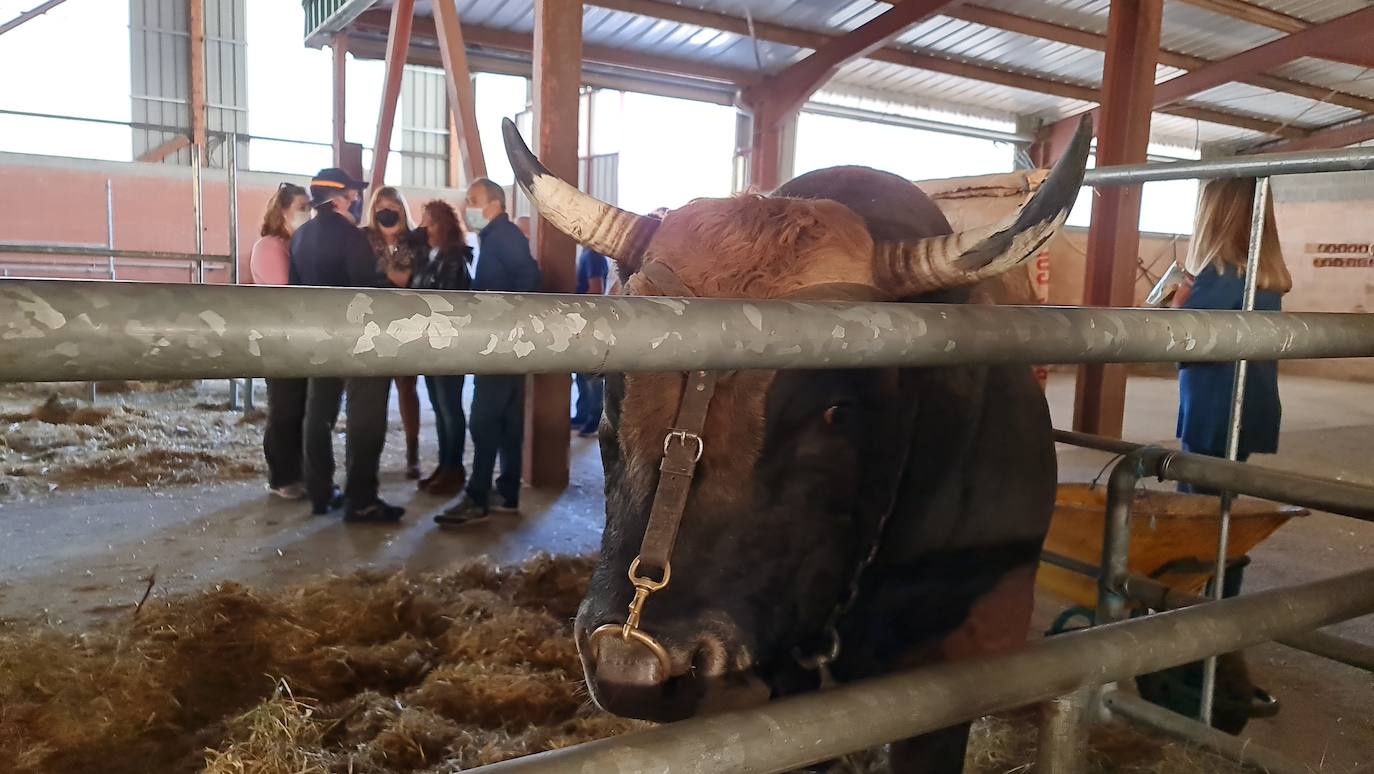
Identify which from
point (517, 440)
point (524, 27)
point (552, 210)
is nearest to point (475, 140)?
point (517, 440)

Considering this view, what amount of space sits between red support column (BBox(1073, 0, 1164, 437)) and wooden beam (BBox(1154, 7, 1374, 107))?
4.94 m

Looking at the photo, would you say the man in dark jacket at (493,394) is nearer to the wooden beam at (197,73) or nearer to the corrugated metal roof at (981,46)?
the corrugated metal roof at (981,46)

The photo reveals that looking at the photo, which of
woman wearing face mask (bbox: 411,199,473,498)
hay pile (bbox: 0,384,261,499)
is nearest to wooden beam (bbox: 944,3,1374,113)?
woman wearing face mask (bbox: 411,199,473,498)

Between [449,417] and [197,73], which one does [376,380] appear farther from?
[197,73]

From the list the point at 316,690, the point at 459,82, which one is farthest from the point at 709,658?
the point at 459,82

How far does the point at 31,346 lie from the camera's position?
23.3 inches

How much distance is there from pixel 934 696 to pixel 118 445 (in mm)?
7806

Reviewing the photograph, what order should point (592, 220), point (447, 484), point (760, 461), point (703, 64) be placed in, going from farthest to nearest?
point (703, 64) < point (447, 484) < point (592, 220) < point (760, 461)

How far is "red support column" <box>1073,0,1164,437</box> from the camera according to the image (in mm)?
7387

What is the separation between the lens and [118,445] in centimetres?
711

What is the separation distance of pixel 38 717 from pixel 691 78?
9.93m

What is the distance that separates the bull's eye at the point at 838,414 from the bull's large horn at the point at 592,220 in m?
0.71

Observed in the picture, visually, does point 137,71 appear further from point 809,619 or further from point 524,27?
point 809,619

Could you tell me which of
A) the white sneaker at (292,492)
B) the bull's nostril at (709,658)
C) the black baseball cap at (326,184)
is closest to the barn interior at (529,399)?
the white sneaker at (292,492)
